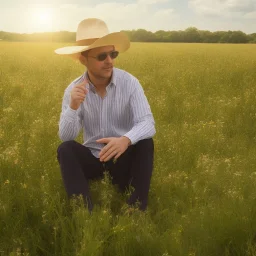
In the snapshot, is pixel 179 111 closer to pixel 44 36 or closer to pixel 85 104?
pixel 85 104

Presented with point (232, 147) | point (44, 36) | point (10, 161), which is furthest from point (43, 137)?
point (44, 36)

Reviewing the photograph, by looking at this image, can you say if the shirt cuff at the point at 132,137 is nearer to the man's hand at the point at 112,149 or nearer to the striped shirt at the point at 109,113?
the man's hand at the point at 112,149

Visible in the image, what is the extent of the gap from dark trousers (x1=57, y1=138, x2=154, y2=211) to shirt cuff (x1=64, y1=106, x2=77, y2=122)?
203 mm

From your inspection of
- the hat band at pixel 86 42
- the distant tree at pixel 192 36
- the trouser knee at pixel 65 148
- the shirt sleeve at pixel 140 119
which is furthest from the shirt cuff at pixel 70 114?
the distant tree at pixel 192 36

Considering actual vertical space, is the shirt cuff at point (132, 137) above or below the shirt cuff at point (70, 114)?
below

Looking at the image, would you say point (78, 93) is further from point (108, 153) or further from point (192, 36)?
point (192, 36)

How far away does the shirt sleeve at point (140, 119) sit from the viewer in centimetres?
361

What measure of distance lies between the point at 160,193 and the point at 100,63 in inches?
55.5

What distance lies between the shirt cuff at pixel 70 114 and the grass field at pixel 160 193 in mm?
630

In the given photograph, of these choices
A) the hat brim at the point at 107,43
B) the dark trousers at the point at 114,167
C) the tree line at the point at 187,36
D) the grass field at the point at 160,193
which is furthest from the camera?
the tree line at the point at 187,36

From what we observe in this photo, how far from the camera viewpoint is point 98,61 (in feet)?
12.4

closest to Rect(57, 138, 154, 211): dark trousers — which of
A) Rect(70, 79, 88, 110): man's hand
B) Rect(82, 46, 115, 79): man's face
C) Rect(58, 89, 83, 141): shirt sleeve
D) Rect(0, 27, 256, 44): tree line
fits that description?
Rect(58, 89, 83, 141): shirt sleeve

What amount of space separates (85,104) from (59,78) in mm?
8536

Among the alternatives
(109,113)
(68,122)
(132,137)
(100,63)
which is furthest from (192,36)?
(132,137)
